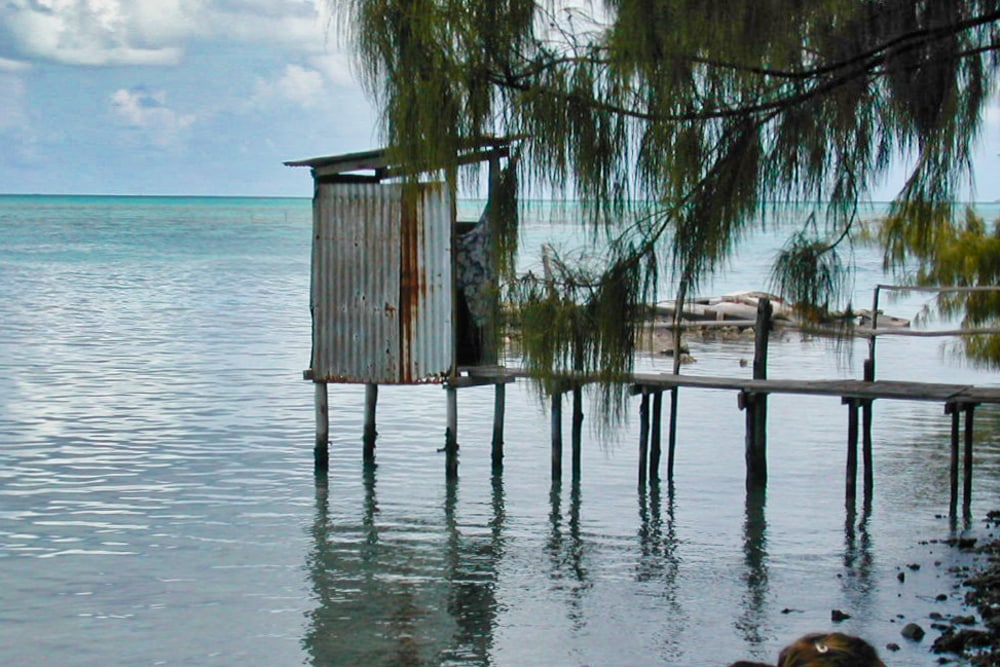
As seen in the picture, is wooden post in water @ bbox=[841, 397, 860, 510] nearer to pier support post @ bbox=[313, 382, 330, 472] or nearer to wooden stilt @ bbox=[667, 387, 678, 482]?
wooden stilt @ bbox=[667, 387, 678, 482]

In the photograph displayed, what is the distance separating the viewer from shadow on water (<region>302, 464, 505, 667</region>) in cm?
956

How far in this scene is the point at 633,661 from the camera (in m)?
9.39

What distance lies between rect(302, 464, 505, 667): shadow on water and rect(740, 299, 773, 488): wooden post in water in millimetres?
2596

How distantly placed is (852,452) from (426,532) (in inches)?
163

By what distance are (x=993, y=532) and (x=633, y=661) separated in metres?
4.90

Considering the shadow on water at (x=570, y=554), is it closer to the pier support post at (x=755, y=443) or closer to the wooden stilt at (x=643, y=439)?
the wooden stilt at (x=643, y=439)

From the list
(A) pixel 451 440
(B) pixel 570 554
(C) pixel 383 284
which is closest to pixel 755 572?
(B) pixel 570 554

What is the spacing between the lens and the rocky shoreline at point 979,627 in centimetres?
901

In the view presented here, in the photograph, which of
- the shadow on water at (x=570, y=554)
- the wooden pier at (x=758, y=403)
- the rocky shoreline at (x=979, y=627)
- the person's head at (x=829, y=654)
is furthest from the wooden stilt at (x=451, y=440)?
the person's head at (x=829, y=654)

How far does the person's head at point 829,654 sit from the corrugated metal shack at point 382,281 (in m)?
11.0

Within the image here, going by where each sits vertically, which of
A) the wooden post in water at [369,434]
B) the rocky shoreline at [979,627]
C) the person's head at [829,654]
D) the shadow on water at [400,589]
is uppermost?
the person's head at [829,654]

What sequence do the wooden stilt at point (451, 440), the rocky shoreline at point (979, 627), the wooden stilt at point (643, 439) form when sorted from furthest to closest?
the wooden stilt at point (451, 440), the wooden stilt at point (643, 439), the rocky shoreline at point (979, 627)

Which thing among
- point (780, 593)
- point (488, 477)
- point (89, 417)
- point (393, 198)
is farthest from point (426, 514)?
point (89, 417)

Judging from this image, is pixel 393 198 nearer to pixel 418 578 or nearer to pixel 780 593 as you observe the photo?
pixel 418 578
